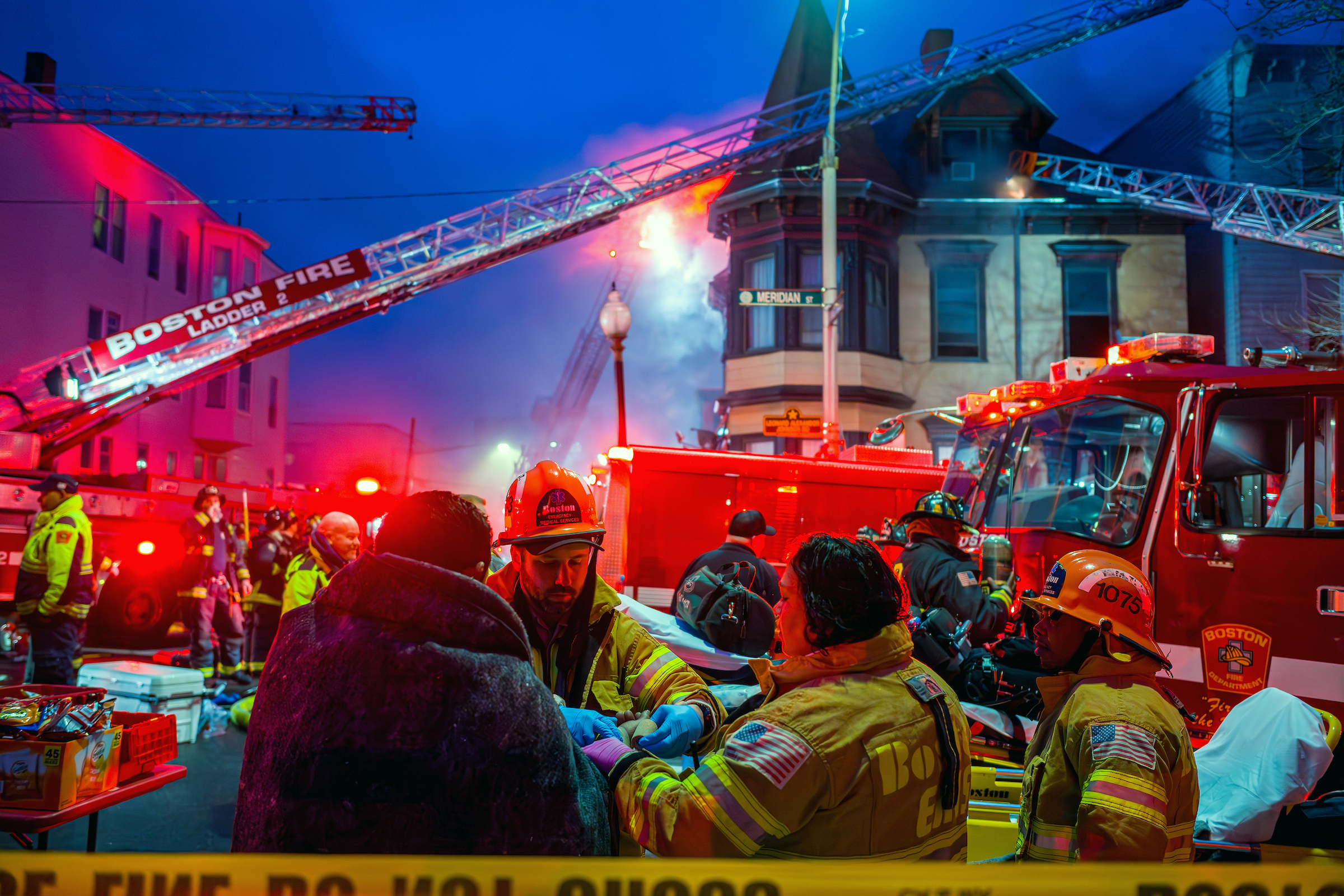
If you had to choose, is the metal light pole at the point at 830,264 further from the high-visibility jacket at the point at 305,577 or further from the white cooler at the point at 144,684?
the white cooler at the point at 144,684

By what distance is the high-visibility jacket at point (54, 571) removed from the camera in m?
6.98

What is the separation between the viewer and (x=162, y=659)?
9.59 metres

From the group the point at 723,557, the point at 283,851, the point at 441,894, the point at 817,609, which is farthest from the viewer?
the point at 723,557

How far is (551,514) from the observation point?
2.87 m

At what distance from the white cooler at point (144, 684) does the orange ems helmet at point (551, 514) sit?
446 centimetres

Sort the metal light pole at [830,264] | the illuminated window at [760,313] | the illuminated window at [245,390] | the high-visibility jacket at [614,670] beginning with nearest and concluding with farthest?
the high-visibility jacket at [614,670] → the metal light pole at [830,264] → the illuminated window at [760,313] → the illuminated window at [245,390]

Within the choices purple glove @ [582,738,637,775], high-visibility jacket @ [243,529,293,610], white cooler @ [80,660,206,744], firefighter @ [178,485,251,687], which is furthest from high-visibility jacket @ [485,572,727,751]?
firefighter @ [178,485,251,687]

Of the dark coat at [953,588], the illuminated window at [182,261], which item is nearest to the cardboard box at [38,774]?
the dark coat at [953,588]

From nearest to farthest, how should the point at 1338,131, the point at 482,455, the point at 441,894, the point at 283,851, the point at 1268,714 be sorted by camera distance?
1. the point at 441,894
2. the point at 283,851
3. the point at 1268,714
4. the point at 1338,131
5. the point at 482,455

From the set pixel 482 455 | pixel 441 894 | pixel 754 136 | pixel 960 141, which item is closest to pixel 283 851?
pixel 441 894

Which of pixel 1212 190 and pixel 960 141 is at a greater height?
pixel 960 141

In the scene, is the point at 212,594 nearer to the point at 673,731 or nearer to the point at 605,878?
the point at 673,731

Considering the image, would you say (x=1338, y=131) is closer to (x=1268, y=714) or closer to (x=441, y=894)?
(x=1268, y=714)

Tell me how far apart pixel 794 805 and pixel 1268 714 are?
264cm
